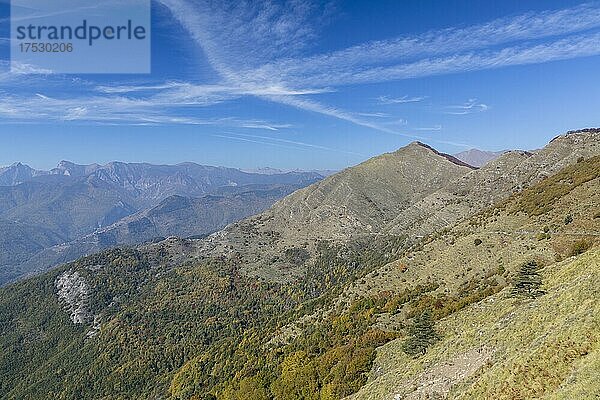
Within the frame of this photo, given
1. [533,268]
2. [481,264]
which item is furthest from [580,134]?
[533,268]

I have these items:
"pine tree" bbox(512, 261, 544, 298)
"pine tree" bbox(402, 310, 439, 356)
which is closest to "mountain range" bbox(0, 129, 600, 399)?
"pine tree" bbox(402, 310, 439, 356)

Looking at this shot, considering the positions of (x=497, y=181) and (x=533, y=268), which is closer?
(x=533, y=268)

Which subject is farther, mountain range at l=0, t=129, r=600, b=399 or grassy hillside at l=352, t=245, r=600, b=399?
mountain range at l=0, t=129, r=600, b=399

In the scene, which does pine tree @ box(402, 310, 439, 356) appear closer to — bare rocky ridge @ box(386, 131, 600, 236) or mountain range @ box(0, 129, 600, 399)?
mountain range @ box(0, 129, 600, 399)

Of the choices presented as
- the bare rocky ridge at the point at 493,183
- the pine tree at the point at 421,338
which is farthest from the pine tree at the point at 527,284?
the bare rocky ridge at the point at 493,183

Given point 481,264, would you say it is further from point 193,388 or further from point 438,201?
point 438,201

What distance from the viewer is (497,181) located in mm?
156250

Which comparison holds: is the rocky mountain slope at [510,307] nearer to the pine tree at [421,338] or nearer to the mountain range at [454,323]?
the mountain range at [454,323]

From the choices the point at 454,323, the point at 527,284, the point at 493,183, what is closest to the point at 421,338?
the point at 454,323

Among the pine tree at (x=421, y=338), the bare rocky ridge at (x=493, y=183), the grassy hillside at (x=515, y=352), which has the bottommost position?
the pine tree at (x=421, y=338)

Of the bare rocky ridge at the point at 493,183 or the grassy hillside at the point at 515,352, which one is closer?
the grassy hillside at the point at 515,352

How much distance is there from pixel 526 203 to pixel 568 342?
71144 millimetres

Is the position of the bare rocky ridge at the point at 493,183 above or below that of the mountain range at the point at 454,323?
above

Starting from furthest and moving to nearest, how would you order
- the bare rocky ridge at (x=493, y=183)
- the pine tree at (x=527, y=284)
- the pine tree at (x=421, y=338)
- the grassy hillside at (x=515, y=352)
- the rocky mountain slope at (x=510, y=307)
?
the bare rocky ridge at (x=493, y=183), the pine tree at (x=421, y=338), the pine tree at (x=527, y=284), the rocky mountain slope at (x=510, y=307), the grassy hillside at (x=515, y=352)
